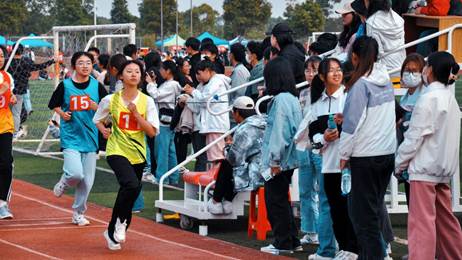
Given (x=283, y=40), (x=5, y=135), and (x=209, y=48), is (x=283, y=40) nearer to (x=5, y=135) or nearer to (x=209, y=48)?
(x=5, y=135)

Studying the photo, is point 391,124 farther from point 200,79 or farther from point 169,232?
point 200,79

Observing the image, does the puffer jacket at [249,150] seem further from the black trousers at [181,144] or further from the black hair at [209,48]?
the black hair at [209,48]

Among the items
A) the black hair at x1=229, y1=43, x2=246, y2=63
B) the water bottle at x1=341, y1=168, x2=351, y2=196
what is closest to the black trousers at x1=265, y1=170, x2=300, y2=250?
the water bottle at x1=341, y1=168, x2=351, y2=196

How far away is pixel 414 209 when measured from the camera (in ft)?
32.6

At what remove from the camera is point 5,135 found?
14.2 metres

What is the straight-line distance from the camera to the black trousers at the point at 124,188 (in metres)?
12.0

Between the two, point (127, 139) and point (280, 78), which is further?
point (127, 139)

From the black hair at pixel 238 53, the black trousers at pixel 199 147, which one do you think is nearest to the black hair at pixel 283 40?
the black trousers at pixel 199 147

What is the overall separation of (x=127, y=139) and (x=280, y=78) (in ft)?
5.74

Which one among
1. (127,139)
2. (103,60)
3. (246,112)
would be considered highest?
(103,60)

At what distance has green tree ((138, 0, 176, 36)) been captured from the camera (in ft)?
288

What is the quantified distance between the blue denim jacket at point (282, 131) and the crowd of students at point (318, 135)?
1cm

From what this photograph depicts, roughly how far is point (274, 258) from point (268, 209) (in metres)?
0.60

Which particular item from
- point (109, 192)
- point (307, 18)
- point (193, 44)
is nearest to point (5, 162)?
point (109, 192)
